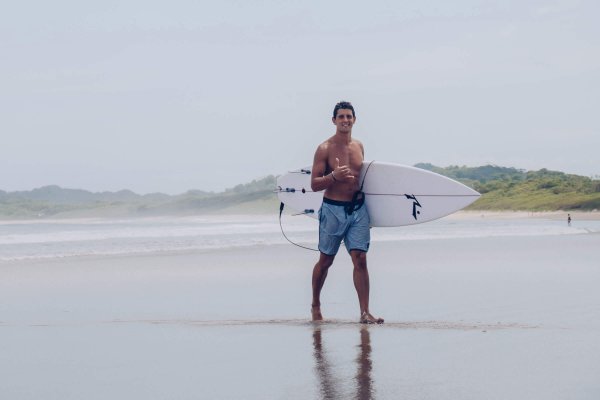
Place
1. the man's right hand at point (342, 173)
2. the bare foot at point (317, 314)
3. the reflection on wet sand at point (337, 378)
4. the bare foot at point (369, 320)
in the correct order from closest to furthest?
the reflection on wet sand at point (337, 378)
the bare foot at point (369, 320)
the man's right hand at point (342, 173)
the bare foot at point (317, 314)

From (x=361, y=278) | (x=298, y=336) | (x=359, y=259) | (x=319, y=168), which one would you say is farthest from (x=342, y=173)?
(x=298, y=336)

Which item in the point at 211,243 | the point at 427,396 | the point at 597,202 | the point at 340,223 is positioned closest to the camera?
the point at 427,396

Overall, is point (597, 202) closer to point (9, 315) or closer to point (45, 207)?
point (9, 315)

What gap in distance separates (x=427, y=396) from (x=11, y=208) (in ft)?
314

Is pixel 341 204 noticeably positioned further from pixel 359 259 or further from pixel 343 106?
pixel 343 106

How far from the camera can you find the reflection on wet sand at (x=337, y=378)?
3.75 meters

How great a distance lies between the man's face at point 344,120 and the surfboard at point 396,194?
56 centimetres

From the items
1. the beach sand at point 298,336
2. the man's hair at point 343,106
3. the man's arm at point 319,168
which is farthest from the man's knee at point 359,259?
the man's hair at point 343,106

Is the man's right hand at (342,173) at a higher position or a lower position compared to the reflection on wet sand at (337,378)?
higher

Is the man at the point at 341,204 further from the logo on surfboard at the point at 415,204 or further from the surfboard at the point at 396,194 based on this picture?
the logo on surfboard at the point at 415,204

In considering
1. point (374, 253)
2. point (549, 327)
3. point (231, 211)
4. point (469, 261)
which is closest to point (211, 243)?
point (374, 253)

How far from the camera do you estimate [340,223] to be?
639 cm

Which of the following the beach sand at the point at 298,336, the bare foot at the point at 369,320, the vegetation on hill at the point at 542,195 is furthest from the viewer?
the vegetation on hill at the point at 542,195

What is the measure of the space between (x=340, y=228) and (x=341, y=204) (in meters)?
0.18
